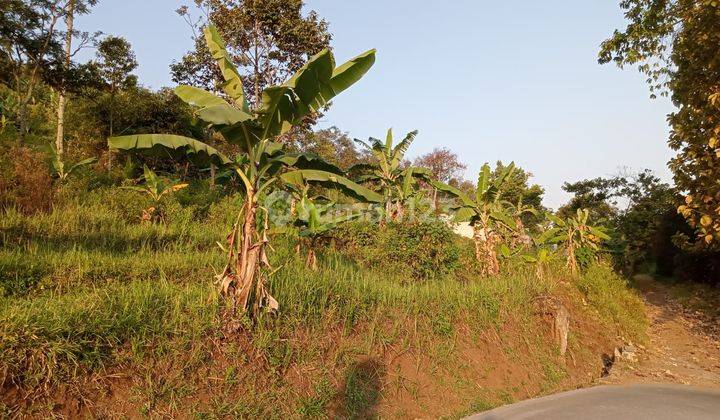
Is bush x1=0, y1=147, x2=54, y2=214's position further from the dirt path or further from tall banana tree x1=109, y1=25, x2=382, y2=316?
the dirt path

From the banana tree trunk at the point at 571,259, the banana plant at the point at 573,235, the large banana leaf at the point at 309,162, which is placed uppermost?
the large banana leaf at the point at 309,162

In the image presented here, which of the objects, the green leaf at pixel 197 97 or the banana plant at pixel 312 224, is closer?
the green leaf at pixel 197 97

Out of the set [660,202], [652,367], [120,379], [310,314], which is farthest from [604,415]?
[660,202]

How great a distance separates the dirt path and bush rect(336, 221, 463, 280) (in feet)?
11.4

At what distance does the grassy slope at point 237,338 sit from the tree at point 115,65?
25.0 ft

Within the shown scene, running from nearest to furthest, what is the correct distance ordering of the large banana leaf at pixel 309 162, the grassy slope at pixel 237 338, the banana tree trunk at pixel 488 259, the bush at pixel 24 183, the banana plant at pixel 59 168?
the grassy slope at pixel 237 338
the large banana leaf at pixel 309 162
the bush at pixel 24 183
the banana tree trunk at pixel 488 259
the banana plant at pixel 59 168

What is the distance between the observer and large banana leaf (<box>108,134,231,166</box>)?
5.06 meters

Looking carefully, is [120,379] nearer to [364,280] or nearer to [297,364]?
[297,364]

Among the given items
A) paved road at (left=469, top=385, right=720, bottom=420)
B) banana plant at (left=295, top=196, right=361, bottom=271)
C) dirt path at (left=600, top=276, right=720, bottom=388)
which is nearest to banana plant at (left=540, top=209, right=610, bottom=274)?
dirt path at (left=600, top=276, right=720, bottom=388)

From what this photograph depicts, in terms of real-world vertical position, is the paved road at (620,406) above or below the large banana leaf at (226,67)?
below

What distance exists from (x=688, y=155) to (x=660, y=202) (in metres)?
16.9

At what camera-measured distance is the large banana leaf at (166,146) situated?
5.06m

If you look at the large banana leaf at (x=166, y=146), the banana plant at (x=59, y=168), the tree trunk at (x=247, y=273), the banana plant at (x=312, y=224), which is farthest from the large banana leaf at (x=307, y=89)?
the banana plant at (x=59, y=168)

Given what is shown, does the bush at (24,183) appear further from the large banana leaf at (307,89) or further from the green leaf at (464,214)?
the green leaf at (464,214)
